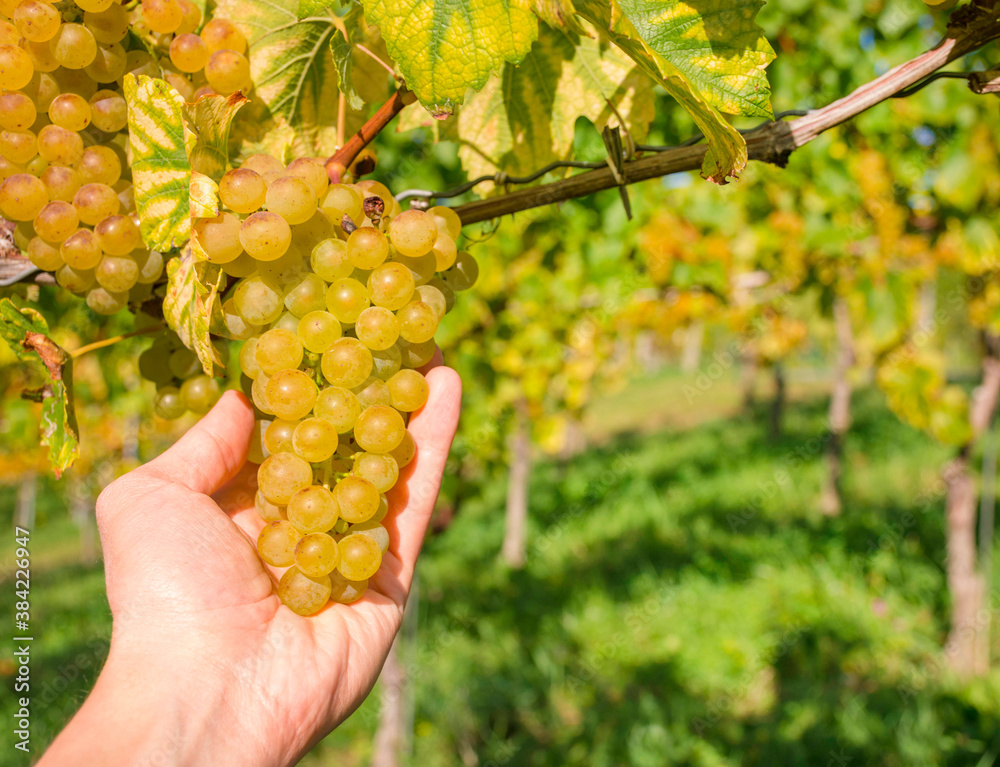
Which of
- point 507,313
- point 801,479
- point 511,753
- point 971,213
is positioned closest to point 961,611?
point 971,213

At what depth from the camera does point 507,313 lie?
452cm

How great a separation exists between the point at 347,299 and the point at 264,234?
5.1 inches

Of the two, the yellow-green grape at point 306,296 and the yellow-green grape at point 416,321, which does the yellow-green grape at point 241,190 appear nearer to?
the yellow-green grape at point 306,296

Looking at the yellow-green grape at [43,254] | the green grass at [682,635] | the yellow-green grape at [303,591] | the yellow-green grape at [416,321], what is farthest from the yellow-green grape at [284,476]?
the green grass at [682,635]

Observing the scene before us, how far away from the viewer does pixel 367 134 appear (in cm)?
94

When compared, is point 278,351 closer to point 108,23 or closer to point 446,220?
point 446,220

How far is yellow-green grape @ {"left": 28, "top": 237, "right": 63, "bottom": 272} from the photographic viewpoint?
3.19 feet

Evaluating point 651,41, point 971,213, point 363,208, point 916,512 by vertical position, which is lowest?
point 916,512

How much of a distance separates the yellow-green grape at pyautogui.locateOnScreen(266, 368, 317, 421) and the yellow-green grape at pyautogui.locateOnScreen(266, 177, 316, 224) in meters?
0.18

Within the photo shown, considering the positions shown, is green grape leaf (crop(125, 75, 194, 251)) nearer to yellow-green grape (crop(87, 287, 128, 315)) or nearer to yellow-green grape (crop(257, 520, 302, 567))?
yellow-green grape (crop(87, 287, 128, 315))

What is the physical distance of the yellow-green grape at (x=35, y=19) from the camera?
2.78 feet

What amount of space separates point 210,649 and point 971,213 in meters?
3.97

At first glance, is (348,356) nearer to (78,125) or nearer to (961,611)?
(78,125)

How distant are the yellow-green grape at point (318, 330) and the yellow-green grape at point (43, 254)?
1.26 feet
